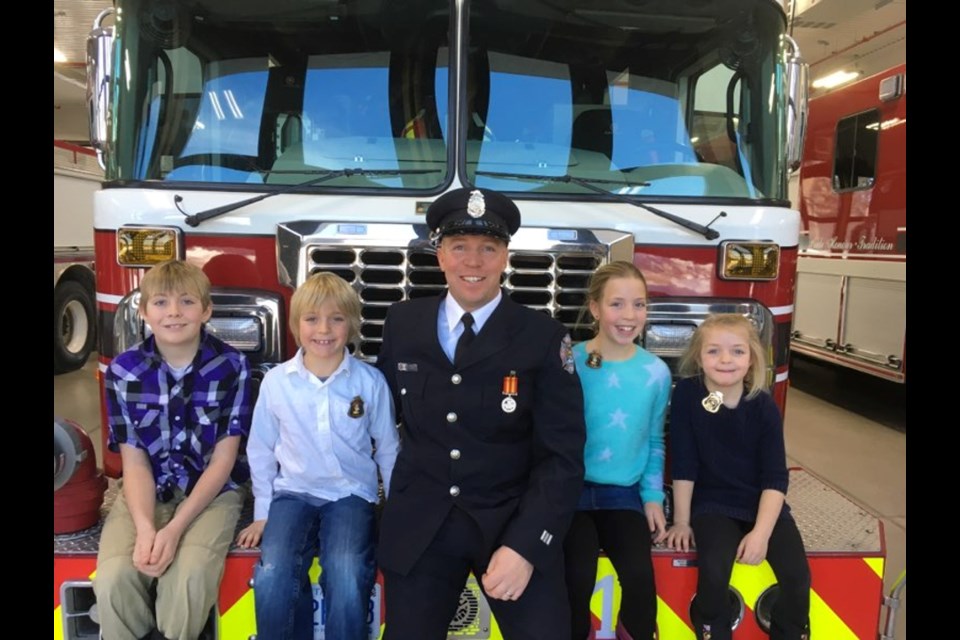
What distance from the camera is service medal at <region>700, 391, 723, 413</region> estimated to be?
2.26 meters

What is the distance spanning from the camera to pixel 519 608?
6.28 feet

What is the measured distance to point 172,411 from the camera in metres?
2.21

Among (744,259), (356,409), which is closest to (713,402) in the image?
(744,259)

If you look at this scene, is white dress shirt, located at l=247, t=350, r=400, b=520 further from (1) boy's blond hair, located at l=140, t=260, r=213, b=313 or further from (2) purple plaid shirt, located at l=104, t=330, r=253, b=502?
(1) boy's blond hair, located at l=140, t=260, r=213, b=313

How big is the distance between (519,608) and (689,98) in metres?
1.92

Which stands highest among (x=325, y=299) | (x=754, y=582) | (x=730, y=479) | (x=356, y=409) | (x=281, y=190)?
(x=281, y=190)

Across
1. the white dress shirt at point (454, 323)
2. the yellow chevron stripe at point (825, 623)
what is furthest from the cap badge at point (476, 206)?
the yellow chevron stripe at point (825, 623)

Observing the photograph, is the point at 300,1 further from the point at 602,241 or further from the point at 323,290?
the point at 602,241

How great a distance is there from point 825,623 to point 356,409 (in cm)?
146

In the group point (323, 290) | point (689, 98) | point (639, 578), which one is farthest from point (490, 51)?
point (639, 578)

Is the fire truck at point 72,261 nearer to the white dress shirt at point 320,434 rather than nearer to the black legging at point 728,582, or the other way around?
the white dress shirt at point 320,434

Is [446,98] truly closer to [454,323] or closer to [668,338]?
[454,323]

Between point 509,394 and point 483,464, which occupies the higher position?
point 509,394

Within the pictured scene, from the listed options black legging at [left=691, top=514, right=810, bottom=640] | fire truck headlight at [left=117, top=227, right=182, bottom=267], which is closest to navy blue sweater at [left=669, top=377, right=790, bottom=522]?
black legging at [left=691, top=514, right=810, bottom=640]
